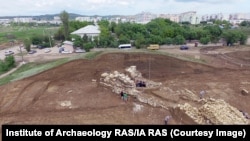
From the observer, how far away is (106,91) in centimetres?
2112

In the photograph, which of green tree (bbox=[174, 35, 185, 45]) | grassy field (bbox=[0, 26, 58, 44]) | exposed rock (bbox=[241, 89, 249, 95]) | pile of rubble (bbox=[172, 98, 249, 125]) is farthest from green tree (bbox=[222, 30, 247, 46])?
grassy field (bbox=[0, 26, 58, 44])

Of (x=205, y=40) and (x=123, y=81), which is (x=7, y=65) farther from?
(x=205, y=40)

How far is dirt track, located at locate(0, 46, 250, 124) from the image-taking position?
16688 millimetres

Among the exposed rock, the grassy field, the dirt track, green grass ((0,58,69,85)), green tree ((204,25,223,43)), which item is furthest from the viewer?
the grassy field

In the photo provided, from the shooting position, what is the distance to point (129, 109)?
17688 millimetres

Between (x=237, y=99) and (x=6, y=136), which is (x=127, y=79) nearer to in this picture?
(x=237, y=99)

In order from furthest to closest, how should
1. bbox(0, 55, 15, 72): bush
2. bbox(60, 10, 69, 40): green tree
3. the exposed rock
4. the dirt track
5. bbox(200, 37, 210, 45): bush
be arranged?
bbox(60, 10, 69, 40): green tree, bbox(200, 37, 210, 45): bush, bbox(0, 55, 15, 72): bush, the exposed rock, the dirt track

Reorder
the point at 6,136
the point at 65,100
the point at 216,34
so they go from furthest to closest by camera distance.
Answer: the point at 216,34, the point at 65,100, the point at 6,136

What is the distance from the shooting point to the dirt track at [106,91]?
1669 cm

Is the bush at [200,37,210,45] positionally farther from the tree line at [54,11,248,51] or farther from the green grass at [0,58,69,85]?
the green grass at [0,58,69,85]

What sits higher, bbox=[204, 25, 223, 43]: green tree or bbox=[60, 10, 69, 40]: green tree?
bbox=[60, 10, 69, 40]: green tree

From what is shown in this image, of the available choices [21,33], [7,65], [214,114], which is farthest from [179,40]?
[21,33]

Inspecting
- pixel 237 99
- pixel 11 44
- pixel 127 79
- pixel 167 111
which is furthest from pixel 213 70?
pixel 11 44

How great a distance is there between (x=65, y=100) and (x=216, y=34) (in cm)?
3968
